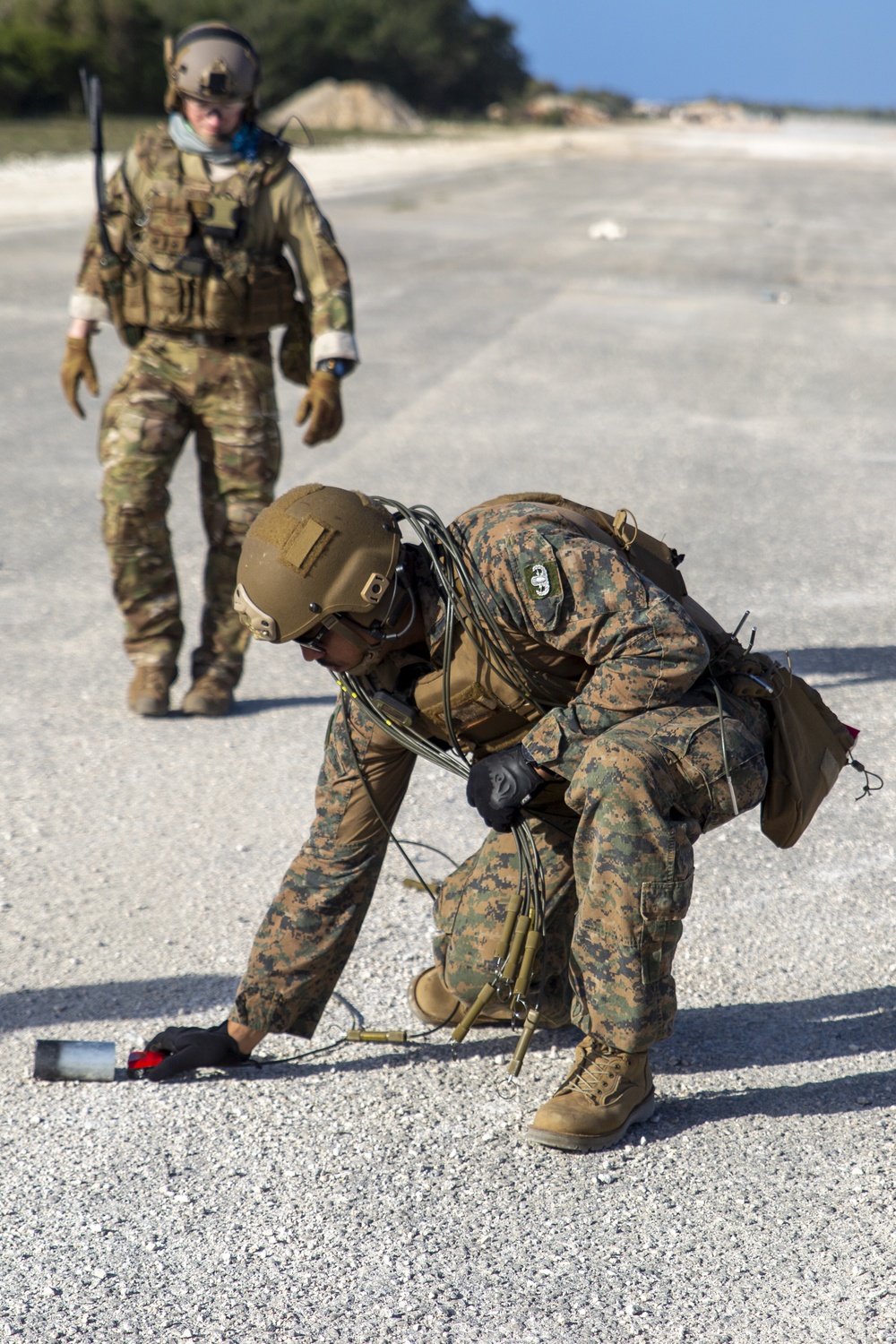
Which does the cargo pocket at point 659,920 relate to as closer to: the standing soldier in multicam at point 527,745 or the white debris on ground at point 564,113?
the standing soldier in multicam at point 527,745

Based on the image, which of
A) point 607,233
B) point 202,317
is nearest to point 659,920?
point 202,317

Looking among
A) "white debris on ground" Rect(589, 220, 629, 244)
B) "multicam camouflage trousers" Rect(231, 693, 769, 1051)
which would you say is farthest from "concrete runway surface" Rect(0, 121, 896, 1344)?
"white debris on ground" Rect(589, 220, 629, 244)

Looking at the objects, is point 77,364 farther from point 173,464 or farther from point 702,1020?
point 702,1020

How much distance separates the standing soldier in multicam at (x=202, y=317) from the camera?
15.3 feet

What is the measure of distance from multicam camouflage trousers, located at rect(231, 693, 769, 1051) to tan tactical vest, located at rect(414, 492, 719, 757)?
6.0 inches

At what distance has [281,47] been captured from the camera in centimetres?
6031

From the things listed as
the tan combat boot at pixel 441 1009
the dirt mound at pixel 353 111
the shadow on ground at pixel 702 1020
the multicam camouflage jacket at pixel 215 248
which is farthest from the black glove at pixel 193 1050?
the dirt mound at pixel 353 111

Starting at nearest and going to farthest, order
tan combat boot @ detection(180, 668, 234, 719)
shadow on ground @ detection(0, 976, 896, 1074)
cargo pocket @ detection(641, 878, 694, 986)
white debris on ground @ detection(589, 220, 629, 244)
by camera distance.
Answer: cargo pocket @ detection(641, 878, 694, 986)
shadow on ground @ detection(0, 976, 896, 1074)
tan combat boot @ detection(180, 668, 234, 719)
white debris on ground @ detection(589, 220, 629, 244)

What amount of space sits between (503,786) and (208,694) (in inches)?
96.5

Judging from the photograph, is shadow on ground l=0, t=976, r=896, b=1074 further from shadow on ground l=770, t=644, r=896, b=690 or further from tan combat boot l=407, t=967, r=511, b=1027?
shadow on ground l=770, t=644, r=896, b=690

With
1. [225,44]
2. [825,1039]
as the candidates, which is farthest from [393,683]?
[225,44]

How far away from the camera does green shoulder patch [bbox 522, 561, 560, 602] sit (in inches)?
105

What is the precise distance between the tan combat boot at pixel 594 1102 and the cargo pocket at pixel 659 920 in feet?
0.72

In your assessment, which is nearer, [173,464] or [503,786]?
[503,786]
